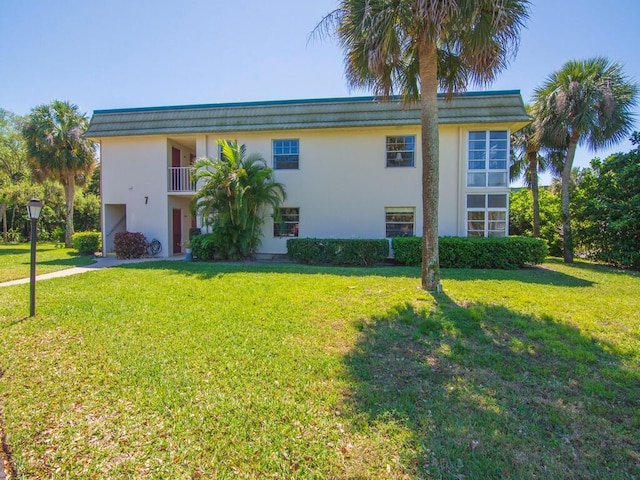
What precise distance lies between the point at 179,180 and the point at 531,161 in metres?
17.4

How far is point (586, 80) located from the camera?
12266 millimetres

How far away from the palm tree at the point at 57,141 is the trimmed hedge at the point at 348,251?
1409 cm

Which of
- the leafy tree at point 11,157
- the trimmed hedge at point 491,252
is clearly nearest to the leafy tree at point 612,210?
the trimmed hedge at point 491,252

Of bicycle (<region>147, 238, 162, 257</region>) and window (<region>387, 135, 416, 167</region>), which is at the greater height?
window (<region>387, 135, 416, 167</region>)

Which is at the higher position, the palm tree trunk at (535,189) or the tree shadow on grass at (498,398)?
the palm tree trunk at (535,189)

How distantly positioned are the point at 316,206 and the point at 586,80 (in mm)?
11585

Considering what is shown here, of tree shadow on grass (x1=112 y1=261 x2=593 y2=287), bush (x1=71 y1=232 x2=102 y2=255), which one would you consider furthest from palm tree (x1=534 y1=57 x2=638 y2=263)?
bush (x1=71 y1=232 x2=102 y2=255)

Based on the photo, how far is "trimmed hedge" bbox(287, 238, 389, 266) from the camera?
11773 mm

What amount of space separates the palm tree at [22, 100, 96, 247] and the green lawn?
1445 cm

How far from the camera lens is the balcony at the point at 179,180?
14.6m

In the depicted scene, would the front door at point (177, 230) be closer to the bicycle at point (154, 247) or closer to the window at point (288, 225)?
the bicycle at point (154, 247)

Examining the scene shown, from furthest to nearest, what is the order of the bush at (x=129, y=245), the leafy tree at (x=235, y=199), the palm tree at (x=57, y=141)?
the palm tree at (x=57, y=141), the bush at (x=129, y=245), the leafy tree at (x=235, y=199)

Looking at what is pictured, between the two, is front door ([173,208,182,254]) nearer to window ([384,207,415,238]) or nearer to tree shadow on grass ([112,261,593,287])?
tree shadow on grass ([112,261,593,287])

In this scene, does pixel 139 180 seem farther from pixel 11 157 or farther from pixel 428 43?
pixel 11 157
